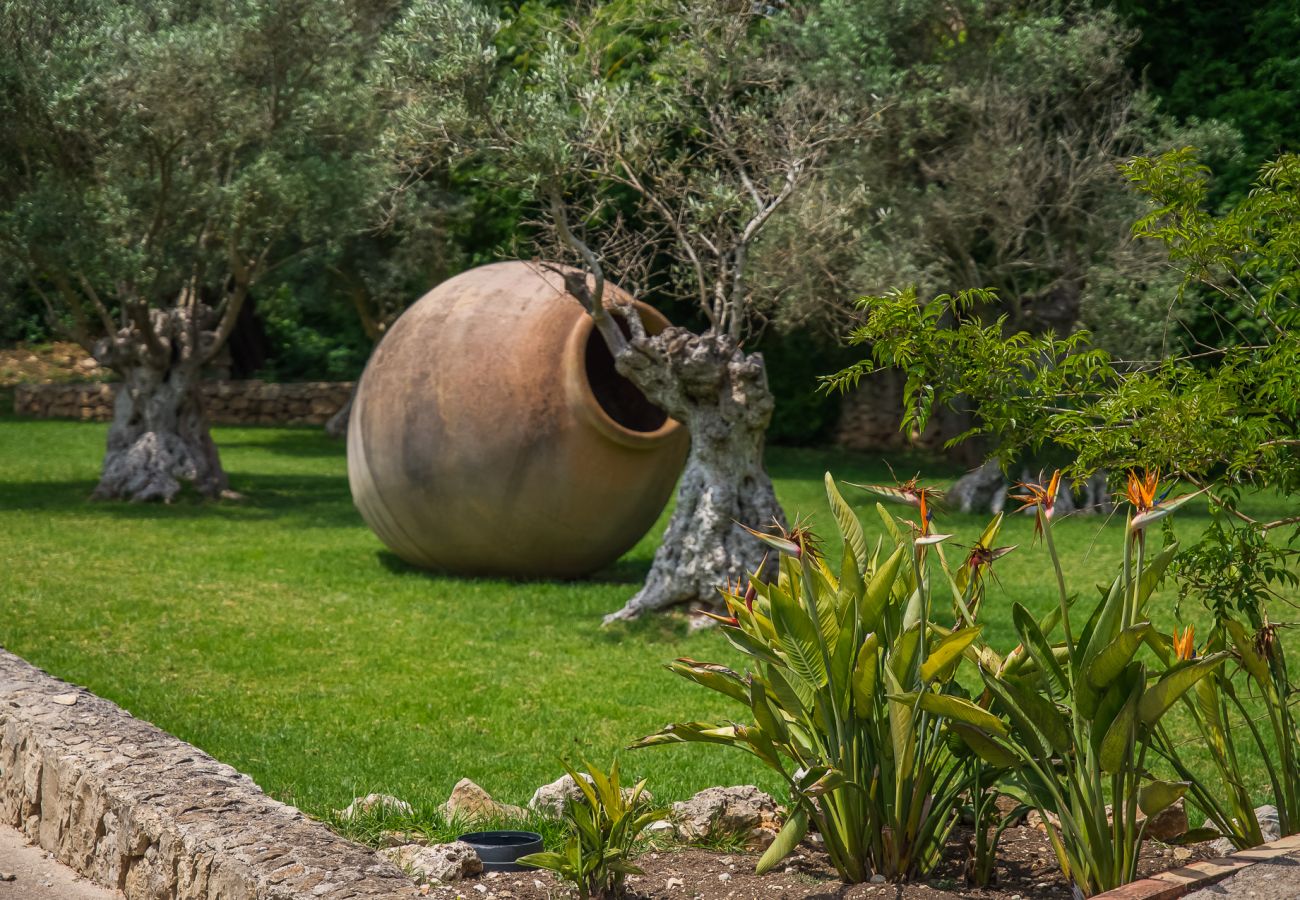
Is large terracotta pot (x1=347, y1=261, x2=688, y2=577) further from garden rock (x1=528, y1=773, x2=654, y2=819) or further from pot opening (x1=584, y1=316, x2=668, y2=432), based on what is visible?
garden rock (x1=528, y1=773, x2=654, y2=819)

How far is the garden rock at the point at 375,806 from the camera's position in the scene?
484 cm

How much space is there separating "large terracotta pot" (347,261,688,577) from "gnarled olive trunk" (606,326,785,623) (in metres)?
0.89

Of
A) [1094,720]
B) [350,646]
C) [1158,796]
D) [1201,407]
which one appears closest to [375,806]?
[1094,720]

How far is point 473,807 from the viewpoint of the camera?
4.92 metres

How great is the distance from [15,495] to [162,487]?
1.58 metres

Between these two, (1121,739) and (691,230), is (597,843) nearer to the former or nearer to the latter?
(1121,739)

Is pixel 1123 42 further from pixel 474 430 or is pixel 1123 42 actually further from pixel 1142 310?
pixel 474 430

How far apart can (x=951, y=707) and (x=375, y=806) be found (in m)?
2.07

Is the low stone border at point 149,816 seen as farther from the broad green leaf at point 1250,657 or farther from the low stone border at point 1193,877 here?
the broad green leaf at point 1250,657

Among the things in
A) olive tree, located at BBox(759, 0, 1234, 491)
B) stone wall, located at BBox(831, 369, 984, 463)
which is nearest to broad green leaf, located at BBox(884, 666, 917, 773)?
olive tree, located at BBox(759, 0, 1234, 491)

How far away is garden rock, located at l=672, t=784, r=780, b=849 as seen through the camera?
4613 mm

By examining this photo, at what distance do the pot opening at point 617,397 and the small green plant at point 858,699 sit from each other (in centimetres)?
721

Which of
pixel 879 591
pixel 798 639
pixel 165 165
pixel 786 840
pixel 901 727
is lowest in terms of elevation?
pixel 786 840

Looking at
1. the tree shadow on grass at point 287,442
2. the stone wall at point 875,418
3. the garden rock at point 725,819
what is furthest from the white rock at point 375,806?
the stone wall at point 875,418
